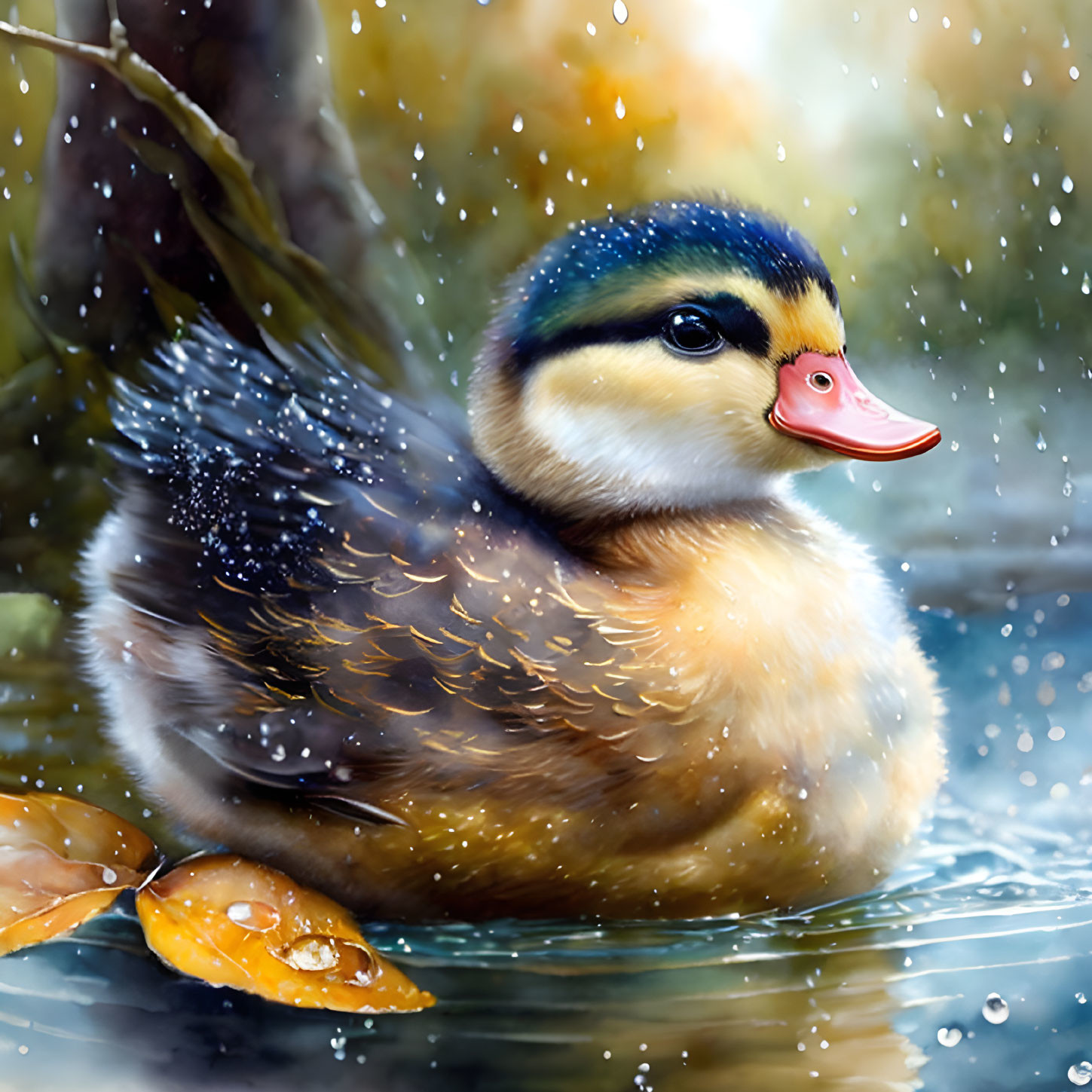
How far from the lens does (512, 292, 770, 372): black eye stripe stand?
0.80m

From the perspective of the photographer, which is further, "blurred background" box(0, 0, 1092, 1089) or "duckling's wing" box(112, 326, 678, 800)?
"blurred background" box(0, 0, 1092, 1089)

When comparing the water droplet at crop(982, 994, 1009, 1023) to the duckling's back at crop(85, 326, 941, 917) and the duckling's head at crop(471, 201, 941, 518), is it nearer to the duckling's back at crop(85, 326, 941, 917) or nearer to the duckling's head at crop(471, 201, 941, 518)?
the duckling's back at crop(85, 326, 941, 917)

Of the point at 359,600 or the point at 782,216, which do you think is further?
the point at 782,216

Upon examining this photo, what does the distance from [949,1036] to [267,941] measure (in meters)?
0.49

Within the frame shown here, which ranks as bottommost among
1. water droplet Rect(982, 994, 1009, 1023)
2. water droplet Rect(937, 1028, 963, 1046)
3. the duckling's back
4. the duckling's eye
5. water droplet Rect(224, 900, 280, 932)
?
water droplet Rect(937, 1028, 963, 1046)

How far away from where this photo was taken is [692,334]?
805 mm

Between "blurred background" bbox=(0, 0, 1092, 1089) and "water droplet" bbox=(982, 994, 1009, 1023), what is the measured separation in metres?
0.04

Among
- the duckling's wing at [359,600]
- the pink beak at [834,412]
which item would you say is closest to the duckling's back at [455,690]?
the duckling's wing at [359,600]

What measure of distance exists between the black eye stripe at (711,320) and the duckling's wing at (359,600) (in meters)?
0.14

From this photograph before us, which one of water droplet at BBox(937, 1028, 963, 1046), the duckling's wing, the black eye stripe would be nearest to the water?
water droplet at BBox(937, 1028, 963, 1046)

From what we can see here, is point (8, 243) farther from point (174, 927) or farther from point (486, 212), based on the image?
point (174, 927)

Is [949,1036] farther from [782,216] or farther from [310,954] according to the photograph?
[782,216]

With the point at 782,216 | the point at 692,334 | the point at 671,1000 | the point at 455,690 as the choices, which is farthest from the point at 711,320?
the point at 671,1000

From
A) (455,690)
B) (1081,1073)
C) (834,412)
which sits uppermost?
(834,412)
